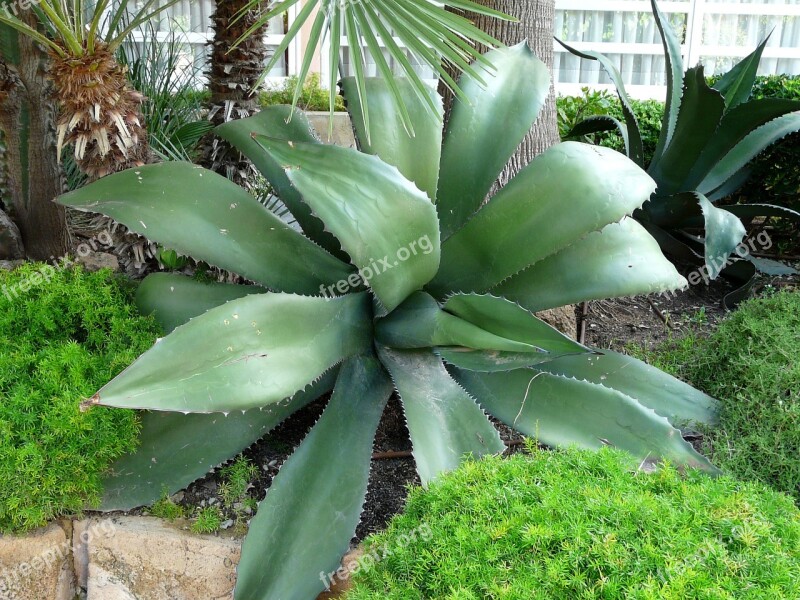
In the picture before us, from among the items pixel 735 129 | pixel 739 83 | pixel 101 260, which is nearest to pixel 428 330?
pixel 101 260

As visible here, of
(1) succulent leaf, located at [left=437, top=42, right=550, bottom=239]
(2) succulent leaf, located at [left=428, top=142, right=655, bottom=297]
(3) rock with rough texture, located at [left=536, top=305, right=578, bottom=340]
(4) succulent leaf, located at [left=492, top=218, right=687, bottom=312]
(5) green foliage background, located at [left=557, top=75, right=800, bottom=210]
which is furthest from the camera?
(5) green foliage background, located at [left=557, top=75, right=800, bottom=210]

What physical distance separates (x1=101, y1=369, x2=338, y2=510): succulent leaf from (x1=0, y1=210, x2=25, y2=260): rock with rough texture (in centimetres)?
134

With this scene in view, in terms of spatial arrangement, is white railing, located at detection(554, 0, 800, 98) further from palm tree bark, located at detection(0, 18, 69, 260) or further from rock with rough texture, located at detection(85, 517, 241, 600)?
rock with rough texture, located at detection(85, 517, 241, 600)

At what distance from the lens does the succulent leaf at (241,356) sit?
4.15ft

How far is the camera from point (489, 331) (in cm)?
159

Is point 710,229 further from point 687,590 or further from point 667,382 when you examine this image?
point 687,590

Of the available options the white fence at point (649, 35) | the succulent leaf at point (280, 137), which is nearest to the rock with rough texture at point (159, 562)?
the succulent leaf at point (280, 137)

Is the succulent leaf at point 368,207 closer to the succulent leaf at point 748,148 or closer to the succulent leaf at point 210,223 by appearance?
the succulent leaf at point 210,223

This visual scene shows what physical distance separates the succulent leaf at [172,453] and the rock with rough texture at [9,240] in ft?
4.41

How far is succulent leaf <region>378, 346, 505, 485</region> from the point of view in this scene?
151 cm

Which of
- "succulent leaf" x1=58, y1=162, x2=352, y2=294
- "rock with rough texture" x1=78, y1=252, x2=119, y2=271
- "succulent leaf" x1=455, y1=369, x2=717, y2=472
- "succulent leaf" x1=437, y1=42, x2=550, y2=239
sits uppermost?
"succulent leaf" x1=437, y1=42, x2=550, y2=239

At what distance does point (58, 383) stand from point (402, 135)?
1.03 metres

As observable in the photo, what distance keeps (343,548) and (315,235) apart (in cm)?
86

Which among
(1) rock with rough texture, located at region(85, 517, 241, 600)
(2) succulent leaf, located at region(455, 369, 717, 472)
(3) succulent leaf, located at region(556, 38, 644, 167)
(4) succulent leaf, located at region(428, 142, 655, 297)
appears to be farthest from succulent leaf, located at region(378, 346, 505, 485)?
(3) succulent leaf, located at region(556, 38, 644, 167)
